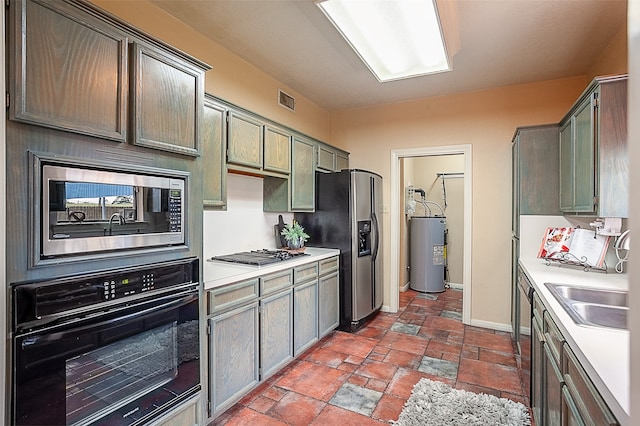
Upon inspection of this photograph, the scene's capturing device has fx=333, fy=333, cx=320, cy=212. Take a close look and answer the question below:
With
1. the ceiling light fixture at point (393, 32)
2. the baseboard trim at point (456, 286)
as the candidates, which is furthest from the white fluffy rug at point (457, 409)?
the baseboard trim at point (456, 286)

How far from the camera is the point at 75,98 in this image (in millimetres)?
1328

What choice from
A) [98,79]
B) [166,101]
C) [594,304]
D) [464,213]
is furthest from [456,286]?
[98,79]

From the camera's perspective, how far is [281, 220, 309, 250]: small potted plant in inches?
137

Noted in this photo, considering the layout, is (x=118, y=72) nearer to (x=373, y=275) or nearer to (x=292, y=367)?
(x=292, y=367)

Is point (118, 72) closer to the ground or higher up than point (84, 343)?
higher up

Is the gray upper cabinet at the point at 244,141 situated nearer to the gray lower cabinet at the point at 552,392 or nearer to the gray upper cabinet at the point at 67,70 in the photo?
the gray upper cabinet at the point at 67,70

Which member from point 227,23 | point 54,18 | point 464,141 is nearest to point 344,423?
point 54,18

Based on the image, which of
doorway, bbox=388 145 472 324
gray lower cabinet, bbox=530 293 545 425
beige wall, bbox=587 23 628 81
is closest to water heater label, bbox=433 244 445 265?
doorway, bbox=388 145 472 324

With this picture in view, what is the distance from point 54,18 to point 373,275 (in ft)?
11.5

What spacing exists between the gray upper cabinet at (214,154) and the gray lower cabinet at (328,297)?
4.33 feet

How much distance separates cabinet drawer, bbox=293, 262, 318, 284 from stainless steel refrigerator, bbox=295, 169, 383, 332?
552mm

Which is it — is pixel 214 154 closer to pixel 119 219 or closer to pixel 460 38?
pixel 119 219

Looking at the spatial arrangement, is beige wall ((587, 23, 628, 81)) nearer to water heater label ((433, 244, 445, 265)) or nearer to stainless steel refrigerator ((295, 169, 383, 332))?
stainless steel refrigerator ((295, 169, 383, 332))

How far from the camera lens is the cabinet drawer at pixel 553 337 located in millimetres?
1388
